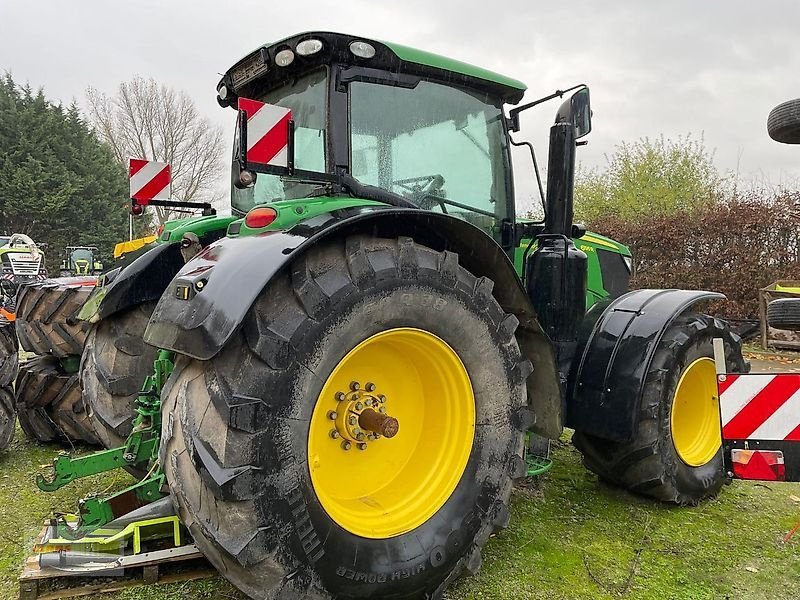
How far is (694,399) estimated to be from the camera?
4.00 meters

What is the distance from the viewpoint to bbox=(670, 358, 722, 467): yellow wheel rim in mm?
3891

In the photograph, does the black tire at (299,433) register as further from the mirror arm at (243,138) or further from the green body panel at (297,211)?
the mirror arm at (243,138)

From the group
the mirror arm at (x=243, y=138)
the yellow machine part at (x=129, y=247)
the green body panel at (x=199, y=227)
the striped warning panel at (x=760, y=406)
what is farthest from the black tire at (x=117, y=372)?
the striped warning panel at (x=760, y=406)

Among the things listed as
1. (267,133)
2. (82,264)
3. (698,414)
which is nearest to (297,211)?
(267,133)

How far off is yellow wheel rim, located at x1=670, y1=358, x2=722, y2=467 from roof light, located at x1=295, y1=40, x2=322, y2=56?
2.84m

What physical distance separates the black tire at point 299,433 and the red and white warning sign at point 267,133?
0.46 meters

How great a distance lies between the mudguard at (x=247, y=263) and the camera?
2047 mm

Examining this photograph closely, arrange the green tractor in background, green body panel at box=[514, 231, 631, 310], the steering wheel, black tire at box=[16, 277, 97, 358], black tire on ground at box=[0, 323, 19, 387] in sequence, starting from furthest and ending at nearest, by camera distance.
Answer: the green tractor in background < black tire at box=[16, 277, 97, 358] < green body panel at box=[514, 231, 631, 310] < black tire on ground at box=[0, 323, 19, 387] < the steering wheel

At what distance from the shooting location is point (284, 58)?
288 centimetres

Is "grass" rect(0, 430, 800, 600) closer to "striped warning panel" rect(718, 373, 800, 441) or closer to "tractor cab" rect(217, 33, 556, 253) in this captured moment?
"striped warning panel" rect(718, 373, 800, 441)

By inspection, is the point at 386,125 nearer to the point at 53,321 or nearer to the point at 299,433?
the point at 299,433

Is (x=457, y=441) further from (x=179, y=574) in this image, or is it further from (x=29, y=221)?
(x=29, y=221)

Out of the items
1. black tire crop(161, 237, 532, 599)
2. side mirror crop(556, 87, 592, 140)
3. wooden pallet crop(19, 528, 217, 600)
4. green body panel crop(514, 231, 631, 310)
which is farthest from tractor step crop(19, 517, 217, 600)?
green body panel crop(514, 231, 631, 310)

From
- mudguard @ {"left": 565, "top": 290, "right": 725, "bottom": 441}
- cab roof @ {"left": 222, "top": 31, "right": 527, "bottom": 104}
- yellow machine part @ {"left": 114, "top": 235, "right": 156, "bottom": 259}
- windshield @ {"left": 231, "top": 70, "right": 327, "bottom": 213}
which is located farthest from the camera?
yellow machine part @ {"left": 114, "top": 235, "right": 156, "bottom": 259}
